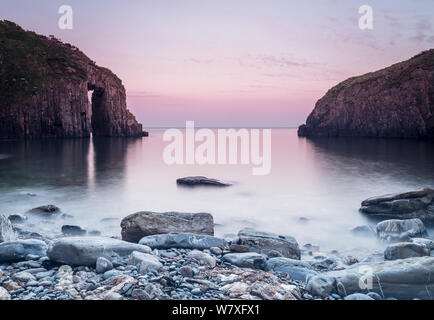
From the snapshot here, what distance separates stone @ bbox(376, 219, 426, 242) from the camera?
7184 mm

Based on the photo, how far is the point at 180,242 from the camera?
571 cm

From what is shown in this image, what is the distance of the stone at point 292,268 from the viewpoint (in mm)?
4473

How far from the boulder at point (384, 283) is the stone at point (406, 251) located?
1787 millimetres

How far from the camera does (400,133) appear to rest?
61062 millimetres

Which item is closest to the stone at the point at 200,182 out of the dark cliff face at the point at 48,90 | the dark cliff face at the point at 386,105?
the dark cliff face at the point at 48,90

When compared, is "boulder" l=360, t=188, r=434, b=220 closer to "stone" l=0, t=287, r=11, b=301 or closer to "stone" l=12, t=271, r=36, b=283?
"stone" l=12, t=271, r=36, b=283

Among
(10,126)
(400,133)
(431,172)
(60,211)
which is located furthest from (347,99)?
(60,211)

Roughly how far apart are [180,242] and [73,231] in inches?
137

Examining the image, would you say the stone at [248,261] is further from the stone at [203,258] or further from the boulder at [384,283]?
the boulder at [384,283]

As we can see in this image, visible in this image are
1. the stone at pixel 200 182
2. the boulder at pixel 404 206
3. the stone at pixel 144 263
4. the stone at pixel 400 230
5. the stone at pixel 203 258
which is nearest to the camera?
the stone at pixel 144 263

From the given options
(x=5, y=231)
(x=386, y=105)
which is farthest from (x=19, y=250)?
(x=386, y=105)

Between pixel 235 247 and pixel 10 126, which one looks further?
pixel 10 126
